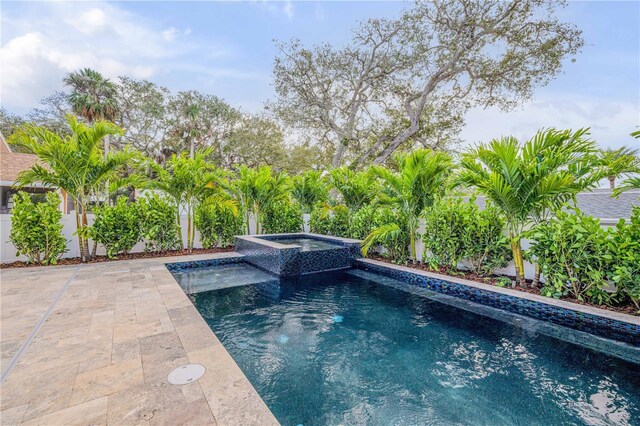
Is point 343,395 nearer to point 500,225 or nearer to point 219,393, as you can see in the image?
point 219,393

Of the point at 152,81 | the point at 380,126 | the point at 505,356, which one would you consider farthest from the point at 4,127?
the point at 505,356

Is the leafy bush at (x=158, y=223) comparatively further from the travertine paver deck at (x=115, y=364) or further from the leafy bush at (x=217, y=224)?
the travertine paver deck at (x=115, y=364)

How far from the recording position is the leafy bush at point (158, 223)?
24.1 feet

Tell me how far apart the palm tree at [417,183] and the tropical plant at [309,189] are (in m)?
3.42

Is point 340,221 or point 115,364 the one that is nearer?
point 115,364

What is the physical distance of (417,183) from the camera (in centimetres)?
620

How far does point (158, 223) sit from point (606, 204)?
1414cm

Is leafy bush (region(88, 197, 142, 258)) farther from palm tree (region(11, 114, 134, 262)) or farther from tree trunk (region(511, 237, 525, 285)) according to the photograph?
tree trunk (region(511, 237, 525, 285))

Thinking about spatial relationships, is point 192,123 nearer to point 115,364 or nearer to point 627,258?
point 115,364

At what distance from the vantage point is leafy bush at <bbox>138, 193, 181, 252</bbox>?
7344 mm

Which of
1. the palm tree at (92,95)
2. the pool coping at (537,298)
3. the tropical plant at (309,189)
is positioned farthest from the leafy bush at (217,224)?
the palm tree at (92,95)

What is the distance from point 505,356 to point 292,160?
63.7 ft

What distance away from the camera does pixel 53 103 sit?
63.1ft

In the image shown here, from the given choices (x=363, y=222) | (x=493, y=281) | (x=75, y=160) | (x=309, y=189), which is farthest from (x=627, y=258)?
(x=75, y=160)
